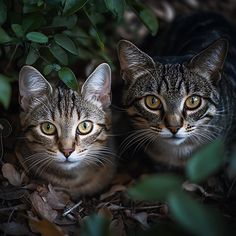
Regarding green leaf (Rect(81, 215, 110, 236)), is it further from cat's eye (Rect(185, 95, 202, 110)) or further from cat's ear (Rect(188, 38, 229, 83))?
cat's ear (Rect(188, 38, 229, 83))

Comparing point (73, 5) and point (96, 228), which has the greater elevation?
point (73, 5)

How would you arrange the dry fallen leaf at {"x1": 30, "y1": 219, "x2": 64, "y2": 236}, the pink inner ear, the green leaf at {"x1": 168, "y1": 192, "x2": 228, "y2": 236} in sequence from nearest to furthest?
the green leaf at {"x1": 168, "y1": 192, "x2": 228, "y2": 236}
the dry fallen leaf at {"x1": 30, "y1": 219, "x2": 64, "y2": 236}
the pink inner ear

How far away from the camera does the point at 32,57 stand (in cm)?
304

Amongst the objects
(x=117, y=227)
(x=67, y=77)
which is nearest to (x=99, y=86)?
(x=67, y=77)

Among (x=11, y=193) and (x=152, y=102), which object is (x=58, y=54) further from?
(x=11, y=193)

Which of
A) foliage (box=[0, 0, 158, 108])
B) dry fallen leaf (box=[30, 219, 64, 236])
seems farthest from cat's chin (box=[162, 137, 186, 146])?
dry fallen leaf (box=[30, 219, 64, 236])

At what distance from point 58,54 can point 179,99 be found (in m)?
0.81

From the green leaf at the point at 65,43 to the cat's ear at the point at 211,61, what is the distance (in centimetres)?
77

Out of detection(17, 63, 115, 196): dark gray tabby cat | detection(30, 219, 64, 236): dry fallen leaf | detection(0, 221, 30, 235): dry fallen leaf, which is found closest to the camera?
detection(30, 219, 64, 236): dry fallen leaf

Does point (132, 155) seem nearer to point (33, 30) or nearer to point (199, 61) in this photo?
point (199, 61)

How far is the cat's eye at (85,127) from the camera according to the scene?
3.12 m

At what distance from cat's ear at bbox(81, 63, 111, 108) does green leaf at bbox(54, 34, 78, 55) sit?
0.20 meters

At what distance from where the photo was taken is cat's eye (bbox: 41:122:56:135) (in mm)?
3103

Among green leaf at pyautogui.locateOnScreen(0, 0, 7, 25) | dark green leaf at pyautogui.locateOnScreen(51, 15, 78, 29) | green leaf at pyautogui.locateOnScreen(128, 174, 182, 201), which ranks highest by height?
green leaf at pyautogui.locateOnScreen(0, 0, 7, 25)
